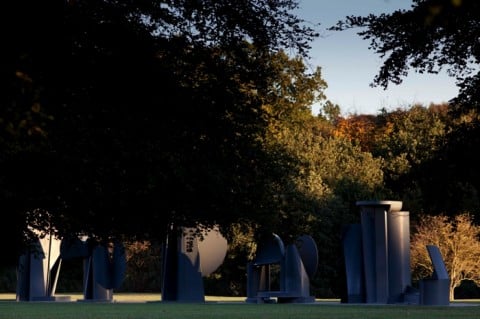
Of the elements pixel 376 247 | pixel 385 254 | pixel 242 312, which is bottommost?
pixel 242 312

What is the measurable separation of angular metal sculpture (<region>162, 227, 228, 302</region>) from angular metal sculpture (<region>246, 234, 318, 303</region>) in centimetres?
197

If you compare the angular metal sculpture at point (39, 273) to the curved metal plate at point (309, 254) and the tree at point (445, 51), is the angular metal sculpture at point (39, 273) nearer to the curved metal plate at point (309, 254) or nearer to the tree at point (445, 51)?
A: the curved metal plate at point (309, 254)

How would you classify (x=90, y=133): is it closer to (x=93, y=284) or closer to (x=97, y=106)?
(x=97, y=106)

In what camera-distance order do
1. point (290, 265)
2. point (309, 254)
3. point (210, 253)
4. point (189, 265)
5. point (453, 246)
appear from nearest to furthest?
1. point (189, 265)
2. point (290, 265)
3. point (210, 253)
4. point (309, 254)
5. point (453, 246)

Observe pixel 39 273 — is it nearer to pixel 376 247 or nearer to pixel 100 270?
pixel 100 270

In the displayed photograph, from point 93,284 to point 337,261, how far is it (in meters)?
21.1

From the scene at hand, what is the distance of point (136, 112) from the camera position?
16719 mm

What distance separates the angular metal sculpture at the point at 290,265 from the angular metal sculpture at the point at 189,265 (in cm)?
197

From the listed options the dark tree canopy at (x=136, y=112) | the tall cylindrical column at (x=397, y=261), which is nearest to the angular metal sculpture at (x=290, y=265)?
the tall cylindrical column at (x=397, y=261)

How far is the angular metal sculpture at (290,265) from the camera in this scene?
40.8m

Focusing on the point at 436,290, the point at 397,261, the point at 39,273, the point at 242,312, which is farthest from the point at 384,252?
the point at 39,273

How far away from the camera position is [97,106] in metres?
16.4

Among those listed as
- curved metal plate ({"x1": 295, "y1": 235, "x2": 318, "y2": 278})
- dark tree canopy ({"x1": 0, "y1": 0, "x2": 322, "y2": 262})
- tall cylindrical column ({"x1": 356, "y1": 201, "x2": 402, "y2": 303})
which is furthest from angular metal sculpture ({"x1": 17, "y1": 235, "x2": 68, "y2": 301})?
dark tree canopy ({"x1": 0, "y1": 0, "x2": 322, "y2": 262})

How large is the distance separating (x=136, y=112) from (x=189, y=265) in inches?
966
